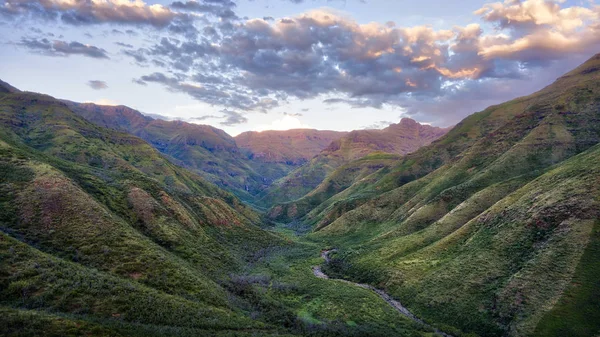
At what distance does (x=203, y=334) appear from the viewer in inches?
1633

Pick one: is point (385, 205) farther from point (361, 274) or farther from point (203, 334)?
point (203, 334)

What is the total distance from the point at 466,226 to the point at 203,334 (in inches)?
3128

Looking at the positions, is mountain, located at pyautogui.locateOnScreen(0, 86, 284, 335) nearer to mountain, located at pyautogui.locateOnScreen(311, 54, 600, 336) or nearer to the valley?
the valley

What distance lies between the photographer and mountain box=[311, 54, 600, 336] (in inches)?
2096

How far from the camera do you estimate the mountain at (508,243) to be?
5325 cm

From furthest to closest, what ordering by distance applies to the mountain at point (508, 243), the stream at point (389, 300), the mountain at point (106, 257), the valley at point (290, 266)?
1. the stream at point (389, 300)
2. the mountain at point (508, 243)
3. the valley at point (290, 266)
4. the mountain at point (106, 257)

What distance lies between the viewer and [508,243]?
233ft

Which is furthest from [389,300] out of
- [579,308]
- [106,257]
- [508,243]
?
[106,257]

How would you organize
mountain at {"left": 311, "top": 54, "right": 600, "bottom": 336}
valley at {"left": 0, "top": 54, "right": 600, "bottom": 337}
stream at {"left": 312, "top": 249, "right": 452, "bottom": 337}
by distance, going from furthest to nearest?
stream at {"left": 312, "top": 249, "right": 452, "bottom": 337} < mountain at {"left": 311, "top": 54, "right": 600, "bottom": 336} < valley at {"left": 0, "top": 54, "right": 600, "bottom": 337}

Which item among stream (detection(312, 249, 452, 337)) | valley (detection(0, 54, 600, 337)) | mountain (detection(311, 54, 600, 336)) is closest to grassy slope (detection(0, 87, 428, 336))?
valley (detection(0, 54, 600, 337))

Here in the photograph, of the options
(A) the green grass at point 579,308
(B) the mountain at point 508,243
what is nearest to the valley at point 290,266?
(A) the green grass at point 579,308

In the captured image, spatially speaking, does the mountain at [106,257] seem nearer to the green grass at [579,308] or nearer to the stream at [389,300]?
the stream at [389,300]

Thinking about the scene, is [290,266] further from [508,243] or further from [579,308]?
[579,308]

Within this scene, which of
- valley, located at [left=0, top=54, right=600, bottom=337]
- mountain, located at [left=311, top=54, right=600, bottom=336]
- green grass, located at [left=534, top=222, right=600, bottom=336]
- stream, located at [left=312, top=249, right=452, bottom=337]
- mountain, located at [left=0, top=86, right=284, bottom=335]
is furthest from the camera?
stream, located at [left=312, top=249, right=452, bottom=337]
